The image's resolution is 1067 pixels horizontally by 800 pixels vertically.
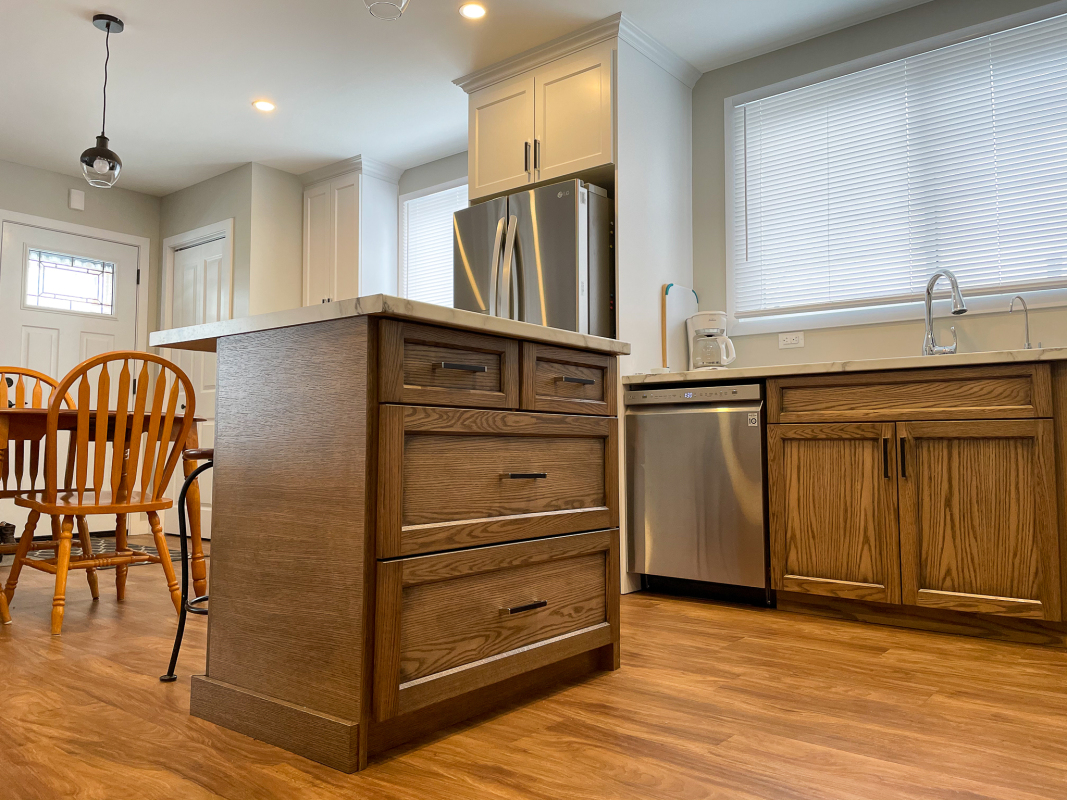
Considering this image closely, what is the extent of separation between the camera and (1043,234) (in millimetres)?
2930

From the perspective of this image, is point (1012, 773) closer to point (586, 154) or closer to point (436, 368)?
point (436, 368)

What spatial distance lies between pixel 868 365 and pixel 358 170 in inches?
144

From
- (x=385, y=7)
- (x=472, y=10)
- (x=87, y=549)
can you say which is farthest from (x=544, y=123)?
(x=87, y=549)

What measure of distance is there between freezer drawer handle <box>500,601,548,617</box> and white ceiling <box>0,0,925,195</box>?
8.46ft

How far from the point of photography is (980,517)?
2400 mm

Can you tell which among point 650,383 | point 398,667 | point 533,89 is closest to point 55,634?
point 398,667

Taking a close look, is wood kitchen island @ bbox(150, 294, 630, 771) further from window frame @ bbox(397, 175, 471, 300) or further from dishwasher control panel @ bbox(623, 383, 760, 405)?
window frame @ bbox(397, 175, 471, 300)

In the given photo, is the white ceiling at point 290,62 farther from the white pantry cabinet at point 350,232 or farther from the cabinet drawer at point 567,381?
the cabinet drawer at point 567,381

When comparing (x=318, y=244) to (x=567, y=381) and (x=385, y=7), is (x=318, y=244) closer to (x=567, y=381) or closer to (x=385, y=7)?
(x=385, y=7)

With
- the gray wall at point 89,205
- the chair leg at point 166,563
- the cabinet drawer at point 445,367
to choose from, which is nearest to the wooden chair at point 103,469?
the chair leg at point 166,563

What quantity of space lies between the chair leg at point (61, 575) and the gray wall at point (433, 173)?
3172 millimetres

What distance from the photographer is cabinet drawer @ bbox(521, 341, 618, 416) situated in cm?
174

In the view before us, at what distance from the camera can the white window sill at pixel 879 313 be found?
9.52ft

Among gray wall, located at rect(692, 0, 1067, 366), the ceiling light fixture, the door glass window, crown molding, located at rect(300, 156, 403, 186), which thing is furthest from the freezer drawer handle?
the door glass window
